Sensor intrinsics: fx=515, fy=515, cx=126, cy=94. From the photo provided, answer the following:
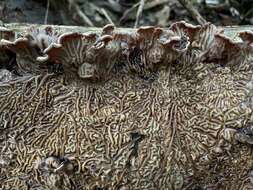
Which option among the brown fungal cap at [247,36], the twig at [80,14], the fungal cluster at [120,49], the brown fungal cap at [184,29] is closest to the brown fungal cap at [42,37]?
the fungal cluster at [120,49]

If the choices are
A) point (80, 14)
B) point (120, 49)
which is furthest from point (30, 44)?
point (80, 14)

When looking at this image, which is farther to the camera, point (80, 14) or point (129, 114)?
point (80, 14)

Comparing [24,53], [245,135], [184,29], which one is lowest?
[245,135]

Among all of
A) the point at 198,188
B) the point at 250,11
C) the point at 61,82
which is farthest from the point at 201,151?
the point at 250,11

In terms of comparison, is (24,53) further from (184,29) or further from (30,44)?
(184,29)

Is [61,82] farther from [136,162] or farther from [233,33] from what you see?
[233,33]

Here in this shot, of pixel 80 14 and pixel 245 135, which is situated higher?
pixel 80 14

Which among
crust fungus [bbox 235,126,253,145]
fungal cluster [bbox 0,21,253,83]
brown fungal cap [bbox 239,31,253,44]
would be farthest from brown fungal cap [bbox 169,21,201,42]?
crust fungus [bbox 235,126,253,145]

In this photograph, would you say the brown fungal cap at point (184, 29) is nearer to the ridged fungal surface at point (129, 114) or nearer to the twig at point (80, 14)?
the ridged fungal surface at point (129, 114)
